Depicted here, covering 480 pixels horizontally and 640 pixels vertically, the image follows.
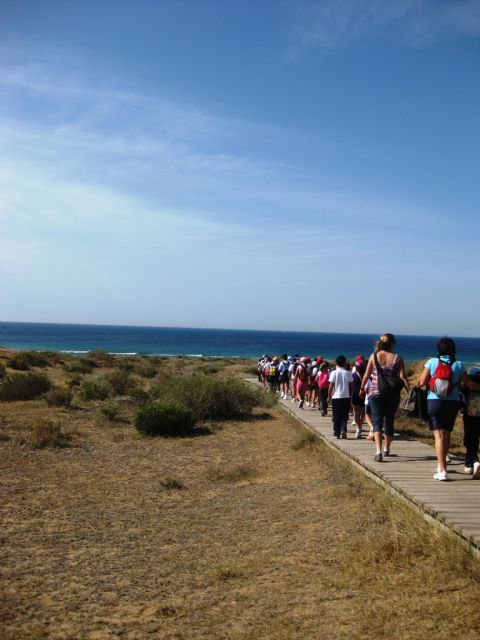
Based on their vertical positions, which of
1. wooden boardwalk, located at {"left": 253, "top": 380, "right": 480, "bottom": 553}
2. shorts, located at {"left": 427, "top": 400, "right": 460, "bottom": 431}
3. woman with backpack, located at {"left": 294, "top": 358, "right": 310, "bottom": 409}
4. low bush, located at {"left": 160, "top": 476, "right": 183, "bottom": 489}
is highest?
shorts, located at {"left": 427, "top": 400, "right": 460, "bottom": 431}

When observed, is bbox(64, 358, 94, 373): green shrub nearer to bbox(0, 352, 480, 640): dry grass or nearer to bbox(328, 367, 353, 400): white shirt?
bbox(0, 352, 480, 640): dry grass

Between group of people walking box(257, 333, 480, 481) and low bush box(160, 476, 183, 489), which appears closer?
group of people walking box(257, 333, 480, 481)

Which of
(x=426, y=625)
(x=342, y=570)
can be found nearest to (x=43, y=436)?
(x=342, y=570)

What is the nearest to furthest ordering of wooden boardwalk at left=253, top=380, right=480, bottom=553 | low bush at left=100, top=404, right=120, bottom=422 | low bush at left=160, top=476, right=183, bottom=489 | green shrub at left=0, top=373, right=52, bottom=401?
wooden boardwalk at left=253, top=380, right=480, bottom=553
low bush at left=160, top=476, right=183, bottom=489
low bush at left=100, top=404, right=120, bottom=422
green shrub at left=0, top=373, right=52, bottom=401

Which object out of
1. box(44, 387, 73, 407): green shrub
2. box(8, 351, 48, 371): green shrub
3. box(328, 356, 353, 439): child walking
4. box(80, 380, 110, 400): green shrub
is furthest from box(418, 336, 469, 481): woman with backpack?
box(8, 351, 48, 371): green shrub

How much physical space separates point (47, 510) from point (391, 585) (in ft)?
17.0

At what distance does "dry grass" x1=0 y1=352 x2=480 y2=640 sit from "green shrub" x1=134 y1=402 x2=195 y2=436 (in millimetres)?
3185

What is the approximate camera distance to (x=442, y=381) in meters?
7.37

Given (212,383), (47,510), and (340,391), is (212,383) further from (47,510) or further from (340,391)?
(47,510)

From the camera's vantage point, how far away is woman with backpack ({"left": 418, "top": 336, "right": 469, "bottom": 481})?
738 centimetres

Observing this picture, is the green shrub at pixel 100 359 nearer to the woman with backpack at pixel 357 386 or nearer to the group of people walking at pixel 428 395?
the woman with backpack at pixel 357 386

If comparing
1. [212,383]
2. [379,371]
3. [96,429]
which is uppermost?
[379,371]

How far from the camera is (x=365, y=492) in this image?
8188 millimetres

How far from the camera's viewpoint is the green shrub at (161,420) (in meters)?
14.8
